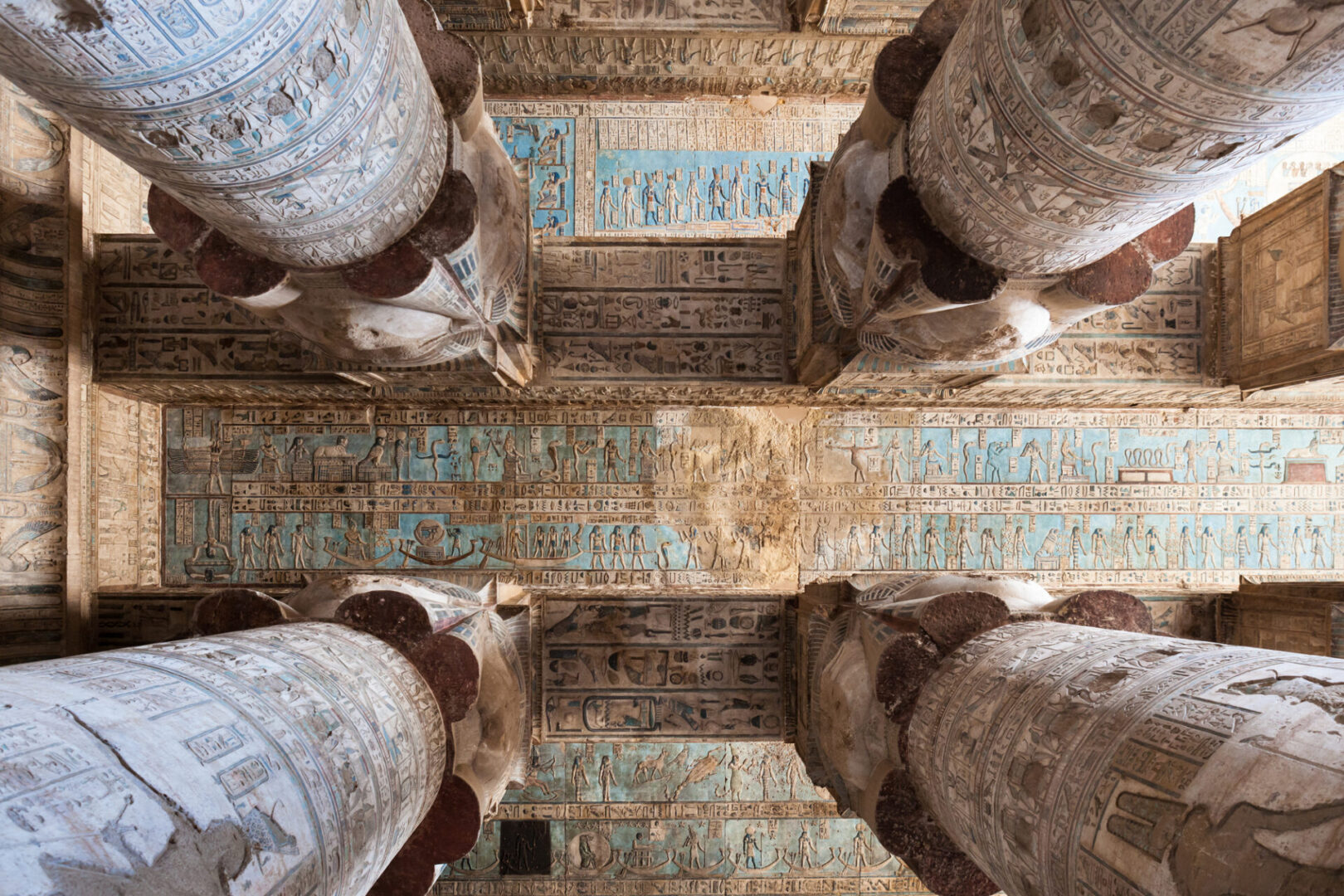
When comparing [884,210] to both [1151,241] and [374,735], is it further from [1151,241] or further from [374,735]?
[374,735]

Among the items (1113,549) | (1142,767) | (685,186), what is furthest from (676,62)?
(1142,767)

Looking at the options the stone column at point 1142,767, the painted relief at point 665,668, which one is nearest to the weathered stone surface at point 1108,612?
the stone column at point 1142,767

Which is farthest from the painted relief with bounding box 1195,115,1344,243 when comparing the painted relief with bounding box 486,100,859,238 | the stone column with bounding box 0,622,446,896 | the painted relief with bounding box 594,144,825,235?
the stone column with bounding box 0,622,446,896

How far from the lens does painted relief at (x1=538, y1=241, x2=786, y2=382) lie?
18.1 ft

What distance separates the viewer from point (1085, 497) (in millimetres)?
6270

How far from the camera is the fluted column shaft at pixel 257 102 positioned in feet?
5.94

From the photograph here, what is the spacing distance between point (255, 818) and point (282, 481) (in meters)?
4.82

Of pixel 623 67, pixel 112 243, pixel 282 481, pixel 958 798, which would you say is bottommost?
pixel 958 798

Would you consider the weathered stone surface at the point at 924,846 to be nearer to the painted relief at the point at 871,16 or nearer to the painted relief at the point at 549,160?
the painted relief at the point at 549,160

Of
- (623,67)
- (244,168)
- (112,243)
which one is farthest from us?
(623,67)

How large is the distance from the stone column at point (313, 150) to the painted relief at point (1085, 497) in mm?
3636

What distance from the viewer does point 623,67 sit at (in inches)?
265

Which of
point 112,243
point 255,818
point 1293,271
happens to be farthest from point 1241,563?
point 112,243

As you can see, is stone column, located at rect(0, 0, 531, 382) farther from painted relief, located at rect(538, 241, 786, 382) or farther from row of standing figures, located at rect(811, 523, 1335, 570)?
row of standing figures, located at rect(811, 523, 1335, 570)
